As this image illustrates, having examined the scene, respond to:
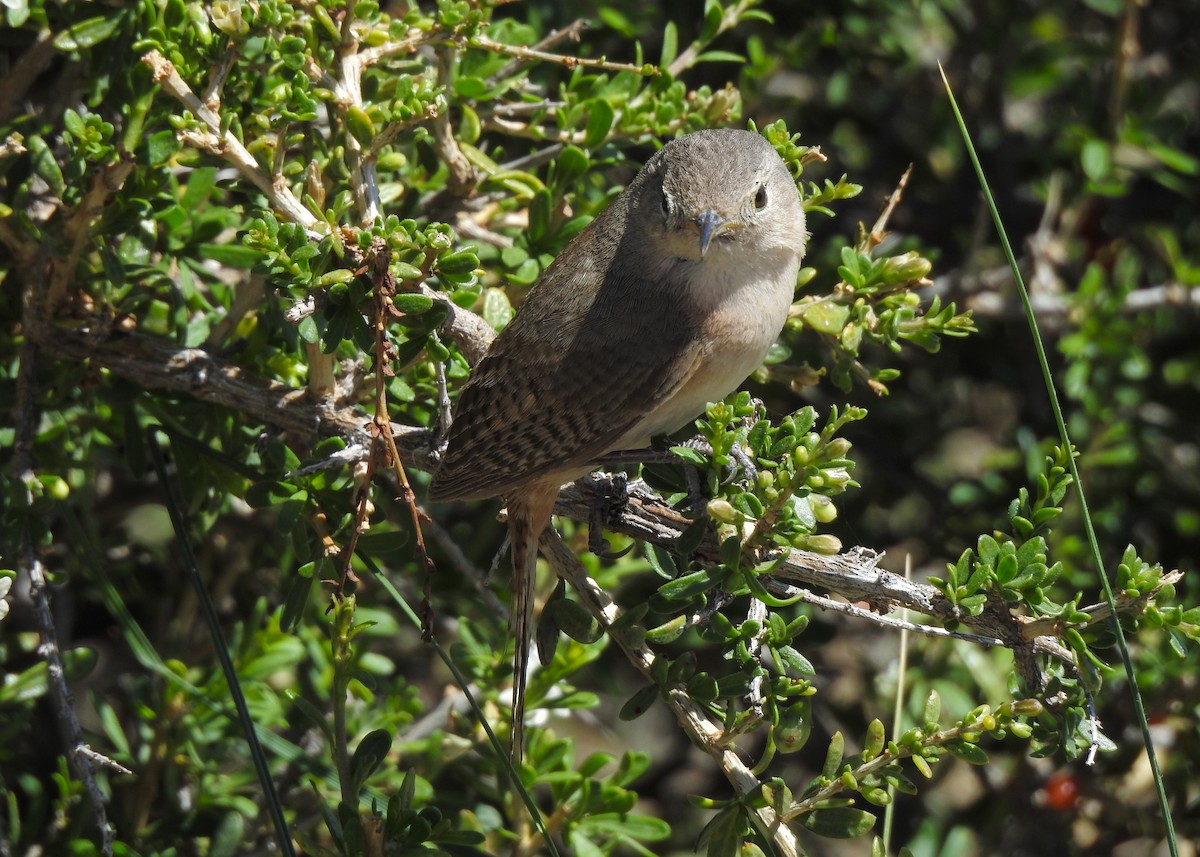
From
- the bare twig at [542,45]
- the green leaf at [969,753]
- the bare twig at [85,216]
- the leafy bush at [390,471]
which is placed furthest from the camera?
the bare twig at [542,45]

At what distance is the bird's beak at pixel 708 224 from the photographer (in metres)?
3.22

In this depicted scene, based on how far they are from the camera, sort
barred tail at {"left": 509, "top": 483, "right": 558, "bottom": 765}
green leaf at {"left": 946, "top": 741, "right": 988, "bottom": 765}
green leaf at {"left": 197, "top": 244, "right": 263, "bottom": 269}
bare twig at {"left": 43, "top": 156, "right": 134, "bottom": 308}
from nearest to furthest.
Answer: green leaf at {"left": 946, "top": 741, "right": 988, "bottom": 765}, bare twig at {"left": 43, "top": 156, "right": 134, "bottom": 308}, barred tail at {"left": 509, "top": 483, "right": 558, "bottom": 765}, green leaf at {"left": 197, "top": 244, "right": 263, "bottom": 269}

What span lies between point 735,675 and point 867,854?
3.48 metres

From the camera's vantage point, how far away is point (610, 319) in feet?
11.0

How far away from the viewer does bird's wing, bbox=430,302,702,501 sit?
316cm

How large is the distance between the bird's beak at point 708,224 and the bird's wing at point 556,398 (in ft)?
0.73

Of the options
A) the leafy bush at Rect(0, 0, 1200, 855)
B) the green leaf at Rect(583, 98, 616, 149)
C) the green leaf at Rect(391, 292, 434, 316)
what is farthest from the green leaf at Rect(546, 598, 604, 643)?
the green leaf at Rect(583, 98, 616, 149)

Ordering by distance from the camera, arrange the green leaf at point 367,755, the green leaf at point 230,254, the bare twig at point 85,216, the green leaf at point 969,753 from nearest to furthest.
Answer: the green leaf at point 969,753, the green leaf at point 367,755, the bare twig at point 85,216, the green leaf at point 230,254

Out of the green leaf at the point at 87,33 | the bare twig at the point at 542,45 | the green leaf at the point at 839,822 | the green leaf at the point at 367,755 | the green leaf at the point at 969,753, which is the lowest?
the green leaf at the point at 839,822

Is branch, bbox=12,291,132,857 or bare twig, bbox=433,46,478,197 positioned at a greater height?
bare twig, bbox=433,46,478,197

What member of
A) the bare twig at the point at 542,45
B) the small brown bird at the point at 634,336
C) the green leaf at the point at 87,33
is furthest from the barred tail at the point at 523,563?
the green leaf at the point at 87,33

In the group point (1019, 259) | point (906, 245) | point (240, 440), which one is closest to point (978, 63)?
point (1019, 259)

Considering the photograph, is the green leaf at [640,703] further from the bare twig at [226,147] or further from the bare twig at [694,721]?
the bare twig at [226,147]

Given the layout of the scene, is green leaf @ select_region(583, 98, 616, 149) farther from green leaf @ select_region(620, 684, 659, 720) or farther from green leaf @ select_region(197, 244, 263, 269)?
green leaf @ select_region(620, 684, 659, 720)
